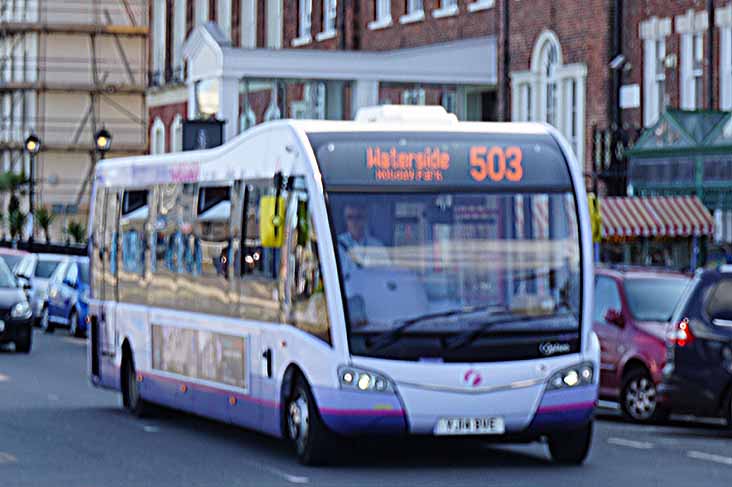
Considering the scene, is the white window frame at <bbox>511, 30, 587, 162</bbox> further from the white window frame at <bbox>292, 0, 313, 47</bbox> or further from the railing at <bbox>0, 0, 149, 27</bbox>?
the railing at <bbox>0, 0, 149, 27</bbox>

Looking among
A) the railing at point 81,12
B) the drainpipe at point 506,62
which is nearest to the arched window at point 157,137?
the railing at point 81,12

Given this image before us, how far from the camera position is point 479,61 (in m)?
40.8

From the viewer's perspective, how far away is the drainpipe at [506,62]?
3969 cm

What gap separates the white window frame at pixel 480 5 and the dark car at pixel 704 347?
2282cm

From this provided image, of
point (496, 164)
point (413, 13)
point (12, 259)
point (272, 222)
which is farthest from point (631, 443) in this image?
point (413, 13)

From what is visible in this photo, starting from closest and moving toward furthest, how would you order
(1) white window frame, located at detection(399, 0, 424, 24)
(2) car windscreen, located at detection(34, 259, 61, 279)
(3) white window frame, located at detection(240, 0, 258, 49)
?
(2) car windscreen, located at detection(34, 259, 61, 279), (1) white window frame, located at detection(399, 0, 424, 24), (3) white window frame, located at detection(240, 0, 258, 49)

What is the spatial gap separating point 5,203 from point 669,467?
234 ft

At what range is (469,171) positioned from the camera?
15.0 m

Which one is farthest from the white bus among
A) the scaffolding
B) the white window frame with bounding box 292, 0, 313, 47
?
the scaffolding

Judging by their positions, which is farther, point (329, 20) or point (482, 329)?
point (329, 20)

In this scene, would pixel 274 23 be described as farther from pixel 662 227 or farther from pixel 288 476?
pixel 288 476

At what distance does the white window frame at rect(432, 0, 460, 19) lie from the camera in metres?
42.4

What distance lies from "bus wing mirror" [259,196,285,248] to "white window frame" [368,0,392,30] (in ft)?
101

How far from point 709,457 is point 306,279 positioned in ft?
12.4
